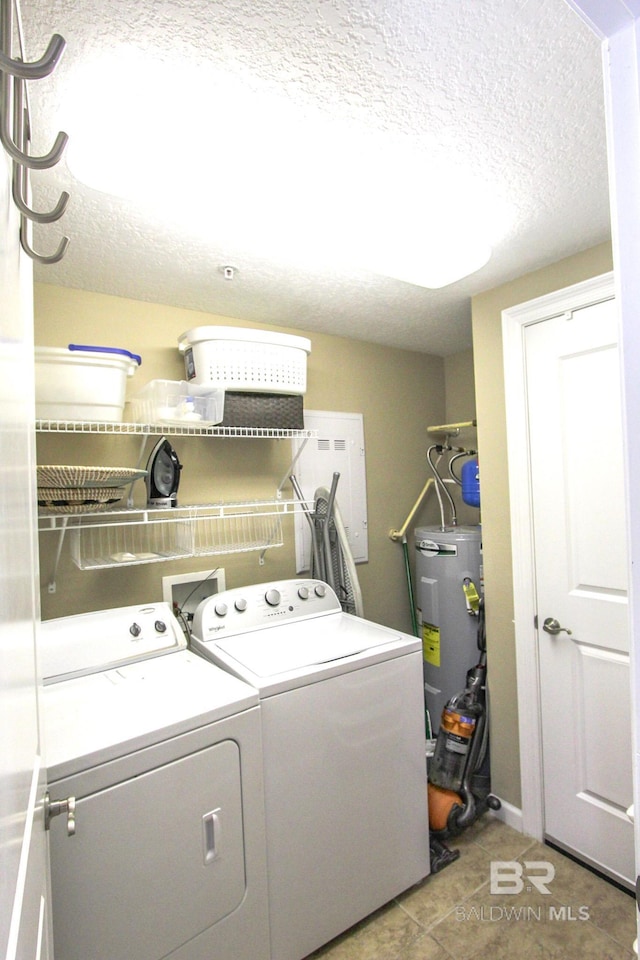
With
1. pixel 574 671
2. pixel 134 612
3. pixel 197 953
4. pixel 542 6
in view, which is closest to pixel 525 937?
pixel 574 671

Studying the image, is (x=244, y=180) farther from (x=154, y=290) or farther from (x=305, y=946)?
(x=305, y=946)

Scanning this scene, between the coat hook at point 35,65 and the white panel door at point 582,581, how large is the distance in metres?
1.88

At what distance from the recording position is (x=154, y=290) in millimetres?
1978

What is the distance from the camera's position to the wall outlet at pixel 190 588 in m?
2.09

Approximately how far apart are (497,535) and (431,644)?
31.5 inches

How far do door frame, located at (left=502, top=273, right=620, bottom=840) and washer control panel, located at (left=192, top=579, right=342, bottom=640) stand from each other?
0.83 metres

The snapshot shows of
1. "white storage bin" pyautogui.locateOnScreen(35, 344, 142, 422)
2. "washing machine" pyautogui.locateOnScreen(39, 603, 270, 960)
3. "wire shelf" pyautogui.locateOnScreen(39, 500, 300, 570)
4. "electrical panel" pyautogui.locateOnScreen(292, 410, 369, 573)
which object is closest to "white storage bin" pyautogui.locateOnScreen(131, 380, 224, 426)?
"white storage bin" pyautogui.locateOnScreen(35, 344, 142, 422)

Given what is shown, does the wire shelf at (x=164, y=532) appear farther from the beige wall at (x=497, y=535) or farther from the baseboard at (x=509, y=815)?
the baseboard at (x=509, y=815)

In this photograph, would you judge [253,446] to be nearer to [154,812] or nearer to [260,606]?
[260,606]

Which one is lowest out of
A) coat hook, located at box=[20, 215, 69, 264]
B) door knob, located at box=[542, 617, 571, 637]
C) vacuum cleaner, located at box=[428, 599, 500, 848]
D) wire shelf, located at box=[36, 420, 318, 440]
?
vacuum cleaner, located at box=[428, 599, 500, 848]

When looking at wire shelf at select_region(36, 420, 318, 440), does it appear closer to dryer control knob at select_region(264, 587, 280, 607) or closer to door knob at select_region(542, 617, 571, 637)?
dryer control knob at select_region(264, 587, 280, 607)

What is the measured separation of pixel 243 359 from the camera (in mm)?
1971

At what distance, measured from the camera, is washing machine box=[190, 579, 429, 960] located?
153 cm

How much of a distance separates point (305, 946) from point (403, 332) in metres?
2.62
